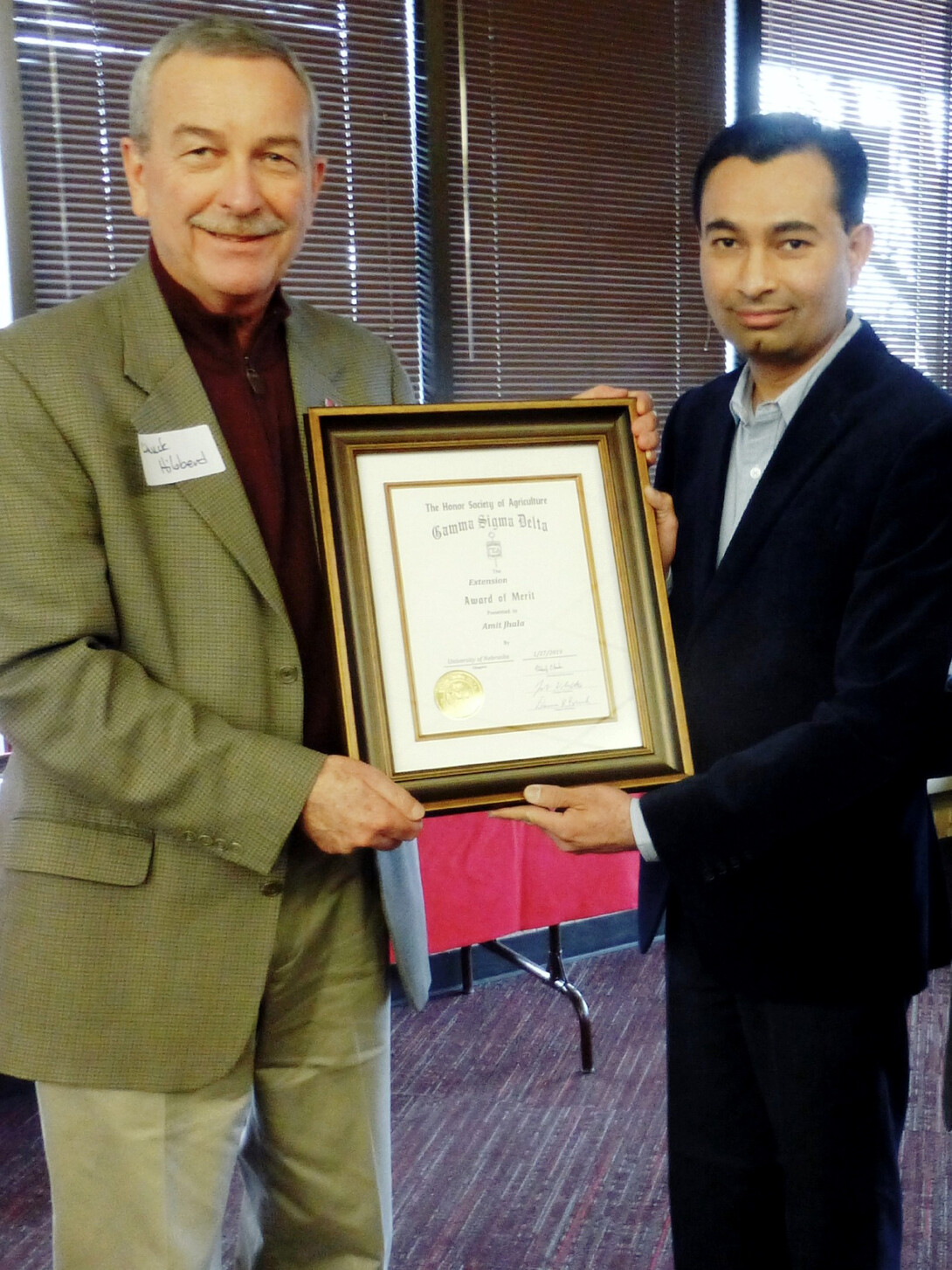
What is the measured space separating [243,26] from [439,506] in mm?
631

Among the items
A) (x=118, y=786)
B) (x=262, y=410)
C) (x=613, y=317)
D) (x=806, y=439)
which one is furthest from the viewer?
(x=613, y=317)

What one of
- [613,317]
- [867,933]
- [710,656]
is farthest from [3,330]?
[613,317]

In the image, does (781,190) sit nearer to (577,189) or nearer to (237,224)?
(237,224)

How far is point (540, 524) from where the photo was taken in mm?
1496

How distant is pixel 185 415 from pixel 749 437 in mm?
753

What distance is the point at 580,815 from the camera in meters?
1.44

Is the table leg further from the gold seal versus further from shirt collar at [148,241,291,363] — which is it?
shirt collar at [148,241,291,363]

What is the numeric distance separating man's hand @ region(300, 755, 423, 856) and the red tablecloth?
1.61 m

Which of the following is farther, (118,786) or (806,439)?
(806,439)

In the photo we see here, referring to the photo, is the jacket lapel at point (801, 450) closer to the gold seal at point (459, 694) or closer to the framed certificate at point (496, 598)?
the framed certificate at point (496, 598)

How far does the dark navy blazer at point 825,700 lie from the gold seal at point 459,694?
253 millimetres

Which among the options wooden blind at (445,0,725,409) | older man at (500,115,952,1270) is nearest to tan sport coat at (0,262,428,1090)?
older man at (500,115,952,1270)

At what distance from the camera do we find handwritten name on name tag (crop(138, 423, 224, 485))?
1.40m

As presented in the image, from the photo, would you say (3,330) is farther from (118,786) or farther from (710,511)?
(710,511)
